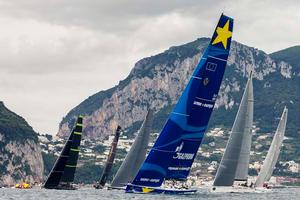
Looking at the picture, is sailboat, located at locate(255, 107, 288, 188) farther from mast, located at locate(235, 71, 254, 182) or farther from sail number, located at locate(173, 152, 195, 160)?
sail number, located at locate(173, 152, 195, 160)

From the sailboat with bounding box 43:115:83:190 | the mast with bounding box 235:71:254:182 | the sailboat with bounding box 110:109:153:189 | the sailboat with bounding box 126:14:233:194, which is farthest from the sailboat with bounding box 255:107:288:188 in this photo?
the sailboat with bounding box 126:14:233:194

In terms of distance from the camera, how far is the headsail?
10344 centimetres

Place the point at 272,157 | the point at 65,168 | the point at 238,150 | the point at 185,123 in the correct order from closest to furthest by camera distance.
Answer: the point at 185,123, the point at 238,150, the point at 65,168, the point at 272,157

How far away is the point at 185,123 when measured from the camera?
248 feet

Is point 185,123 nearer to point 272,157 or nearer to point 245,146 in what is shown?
point 245,146

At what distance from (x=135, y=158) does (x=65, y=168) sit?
431 inches

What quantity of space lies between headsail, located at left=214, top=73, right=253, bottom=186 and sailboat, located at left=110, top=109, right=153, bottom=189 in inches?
492

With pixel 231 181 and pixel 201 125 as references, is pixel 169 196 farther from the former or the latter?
pixel 231 181

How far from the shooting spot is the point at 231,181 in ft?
339

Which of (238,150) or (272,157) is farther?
(272,157)

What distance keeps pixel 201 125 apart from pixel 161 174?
6247 mm

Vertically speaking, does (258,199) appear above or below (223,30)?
below

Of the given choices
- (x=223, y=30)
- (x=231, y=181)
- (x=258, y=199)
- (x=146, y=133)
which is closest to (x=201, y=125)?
(x=223, y=30)

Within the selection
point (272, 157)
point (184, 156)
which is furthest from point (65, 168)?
point (184, 156)
